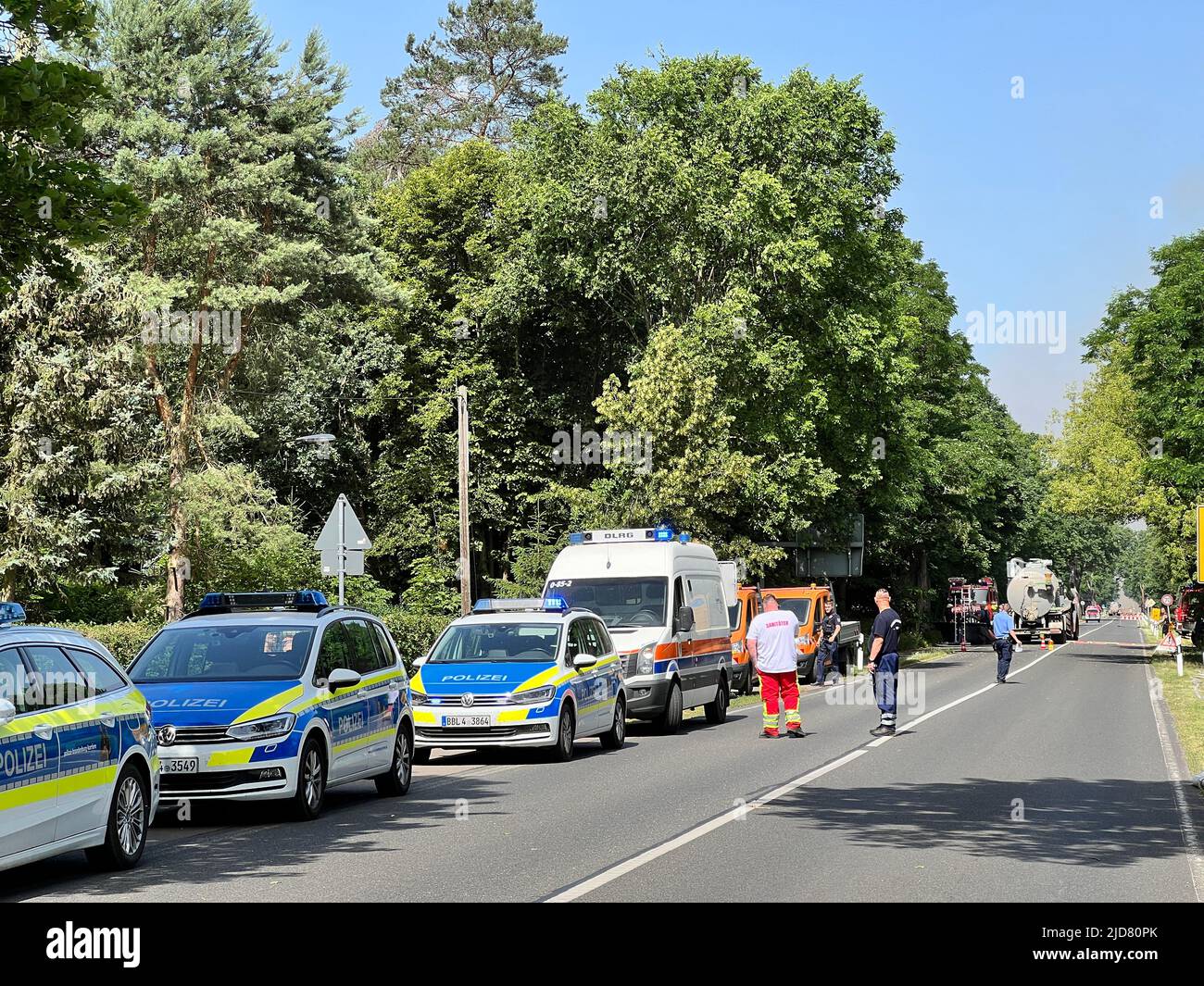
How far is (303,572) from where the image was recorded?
3369 centimetres

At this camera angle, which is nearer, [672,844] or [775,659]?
[672,844]

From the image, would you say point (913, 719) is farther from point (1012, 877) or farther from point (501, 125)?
point (501, 125)

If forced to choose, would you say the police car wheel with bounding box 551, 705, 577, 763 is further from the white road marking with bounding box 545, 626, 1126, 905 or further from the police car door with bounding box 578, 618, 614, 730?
the white road marking with bounding box 545, 626, 1126, 905

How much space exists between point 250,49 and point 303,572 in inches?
567

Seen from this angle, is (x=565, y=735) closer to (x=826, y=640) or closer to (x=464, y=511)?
(x=464, y=511)

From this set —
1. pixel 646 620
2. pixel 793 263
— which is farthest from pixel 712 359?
pixel 646 620

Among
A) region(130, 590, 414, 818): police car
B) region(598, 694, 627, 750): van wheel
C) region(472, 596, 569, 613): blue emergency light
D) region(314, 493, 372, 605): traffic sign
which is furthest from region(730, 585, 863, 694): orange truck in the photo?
region(130, 590, 414, 818): police car

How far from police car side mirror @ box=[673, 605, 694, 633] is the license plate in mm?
4412

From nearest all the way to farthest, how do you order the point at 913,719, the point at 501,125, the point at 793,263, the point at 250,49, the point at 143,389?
the point at 913,719 < the point at 143,389 < the point at 250,49 < the point at 793,263 < the point at 501,125

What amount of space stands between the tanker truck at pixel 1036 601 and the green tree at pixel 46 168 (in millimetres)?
62462

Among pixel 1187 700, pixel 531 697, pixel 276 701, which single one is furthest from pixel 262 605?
pixel 1187 700

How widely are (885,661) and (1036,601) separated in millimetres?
53922

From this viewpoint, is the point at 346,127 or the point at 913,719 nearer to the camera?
the point at 913,719

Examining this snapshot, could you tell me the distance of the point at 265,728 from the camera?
12.7 meters
